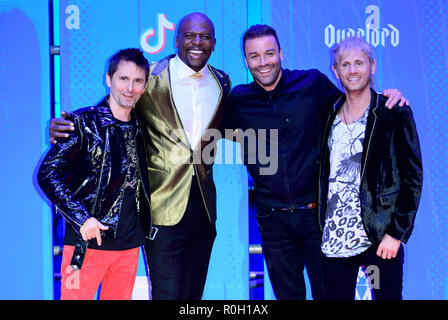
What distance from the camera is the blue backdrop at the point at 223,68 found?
3.03 meters

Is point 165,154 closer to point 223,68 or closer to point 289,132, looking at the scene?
point 289,132

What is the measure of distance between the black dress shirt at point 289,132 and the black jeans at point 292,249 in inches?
3.2

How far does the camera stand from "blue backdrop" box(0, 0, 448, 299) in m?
3.03

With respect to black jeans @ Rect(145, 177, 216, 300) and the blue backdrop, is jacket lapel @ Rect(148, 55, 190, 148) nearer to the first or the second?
black jeans @ Rect(145, 177, 216, 300)

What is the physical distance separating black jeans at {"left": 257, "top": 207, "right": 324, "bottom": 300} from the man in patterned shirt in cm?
9

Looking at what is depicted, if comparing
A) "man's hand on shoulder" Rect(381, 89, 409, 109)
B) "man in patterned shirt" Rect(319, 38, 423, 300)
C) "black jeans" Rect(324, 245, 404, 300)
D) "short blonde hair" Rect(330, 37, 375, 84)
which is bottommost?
"black jeans" Rect(324, 245, 404, 300)

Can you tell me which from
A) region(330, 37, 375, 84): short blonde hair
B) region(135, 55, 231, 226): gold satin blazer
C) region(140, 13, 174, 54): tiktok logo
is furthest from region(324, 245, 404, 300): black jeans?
region(140, 13, 174, 54): tiktok logo

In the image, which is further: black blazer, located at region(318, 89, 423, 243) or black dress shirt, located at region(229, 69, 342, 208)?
black dress shirt, located at region(229, 69, 342, 208)

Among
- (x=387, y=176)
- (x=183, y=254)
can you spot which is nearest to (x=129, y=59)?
(x=183, y=254)

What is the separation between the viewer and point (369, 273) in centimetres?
242
